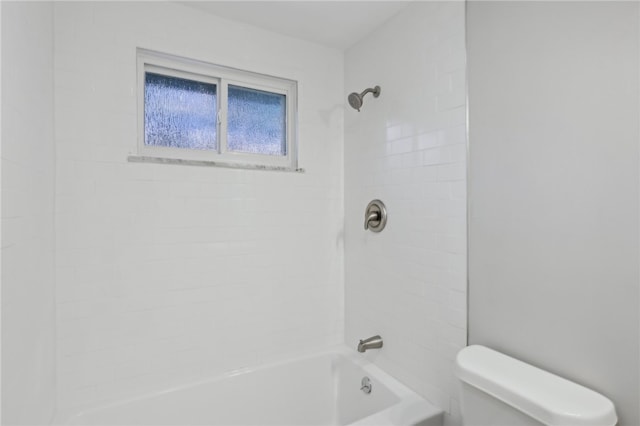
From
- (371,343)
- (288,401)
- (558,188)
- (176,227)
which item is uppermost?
(558,188)

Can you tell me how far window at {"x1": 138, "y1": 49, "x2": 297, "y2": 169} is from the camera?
1.70m

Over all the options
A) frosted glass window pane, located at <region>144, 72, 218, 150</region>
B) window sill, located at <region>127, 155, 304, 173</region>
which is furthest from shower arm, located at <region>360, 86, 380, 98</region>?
frosted glass window pane, located at <region>144, 72, 218, 150</region>

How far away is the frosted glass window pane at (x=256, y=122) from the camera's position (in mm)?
1921

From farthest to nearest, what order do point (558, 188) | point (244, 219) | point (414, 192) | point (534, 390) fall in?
1. point (244, 219)
2. point (414, 192)
3. point (558, 188)
4. point (534, 390)

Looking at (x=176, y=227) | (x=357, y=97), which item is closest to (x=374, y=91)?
(x=357, y=97)

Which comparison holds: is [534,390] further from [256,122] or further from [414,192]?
[256,122]

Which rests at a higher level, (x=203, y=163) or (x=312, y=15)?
(x=312, y=15)

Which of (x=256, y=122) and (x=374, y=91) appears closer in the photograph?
(x=374, y=91)

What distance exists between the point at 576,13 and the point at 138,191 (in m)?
1.87

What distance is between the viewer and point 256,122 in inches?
78.4

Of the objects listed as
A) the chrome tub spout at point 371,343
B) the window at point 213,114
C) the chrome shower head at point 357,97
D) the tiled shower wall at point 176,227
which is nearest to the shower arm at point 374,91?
the chrome shower head at point 357,97

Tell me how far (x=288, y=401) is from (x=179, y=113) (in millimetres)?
1756

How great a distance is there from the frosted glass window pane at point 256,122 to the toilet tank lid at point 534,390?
1.50 metres

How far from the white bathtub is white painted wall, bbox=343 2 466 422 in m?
0.12
